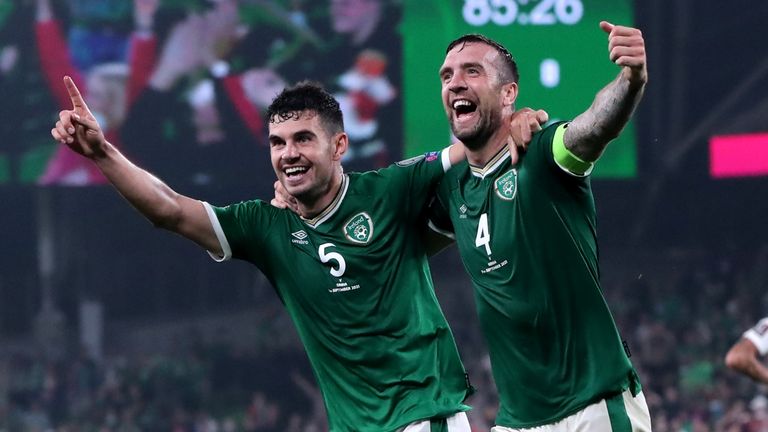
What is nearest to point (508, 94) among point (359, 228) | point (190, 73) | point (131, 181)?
point (359, 228)

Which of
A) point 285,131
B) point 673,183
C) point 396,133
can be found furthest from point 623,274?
point 285,131

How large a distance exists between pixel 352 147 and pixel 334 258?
13.0m

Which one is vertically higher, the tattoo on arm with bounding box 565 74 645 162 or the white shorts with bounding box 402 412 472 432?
the tattoo on arm with bounding box 565 74 645 162

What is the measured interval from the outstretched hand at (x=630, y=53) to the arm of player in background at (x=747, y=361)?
1022mm

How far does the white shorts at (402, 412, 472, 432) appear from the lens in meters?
4.99

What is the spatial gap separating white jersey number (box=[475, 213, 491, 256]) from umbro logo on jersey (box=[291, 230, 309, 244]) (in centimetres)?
82

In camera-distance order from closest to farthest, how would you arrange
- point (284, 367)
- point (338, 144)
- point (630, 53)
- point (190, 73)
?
point (630, 53), point (338, 144), point (190, 73), point (284, 367)

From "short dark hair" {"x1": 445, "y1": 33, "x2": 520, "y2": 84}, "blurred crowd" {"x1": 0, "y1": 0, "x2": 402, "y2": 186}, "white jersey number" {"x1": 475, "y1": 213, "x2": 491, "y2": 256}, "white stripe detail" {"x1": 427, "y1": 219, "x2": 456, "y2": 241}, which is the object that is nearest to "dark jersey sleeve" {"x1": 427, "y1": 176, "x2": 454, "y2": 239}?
"white stripe detail" {"x1": 427, "y1": 219, "x2": 456, "y2": 241}

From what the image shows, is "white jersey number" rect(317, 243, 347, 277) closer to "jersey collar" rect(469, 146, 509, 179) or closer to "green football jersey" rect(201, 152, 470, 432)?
"green football jersey" rect(201, 152, 470, 432)

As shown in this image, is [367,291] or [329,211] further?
[329,211]

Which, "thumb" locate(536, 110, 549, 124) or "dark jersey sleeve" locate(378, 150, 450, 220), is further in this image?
"dark jersey sleeve" locate(378, 150, 450, 220)

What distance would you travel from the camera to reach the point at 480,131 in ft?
16.2

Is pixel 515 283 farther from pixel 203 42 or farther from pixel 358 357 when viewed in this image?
pixel 203 42

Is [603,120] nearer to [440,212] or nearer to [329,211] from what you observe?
[440,212]
